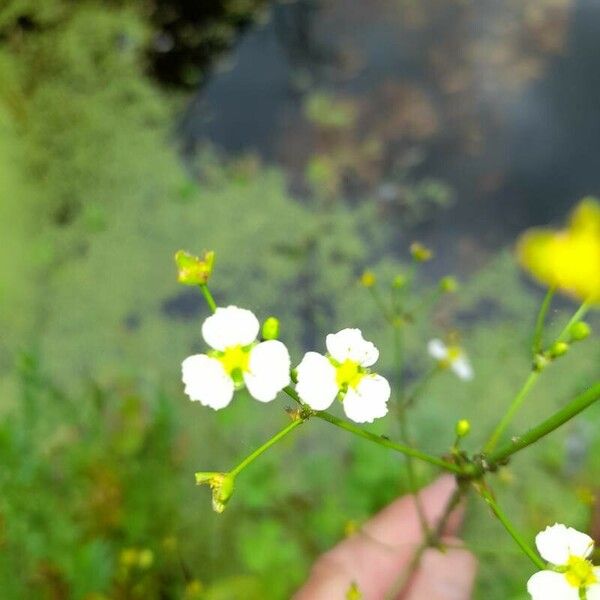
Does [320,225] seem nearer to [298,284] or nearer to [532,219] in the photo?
[298,284]

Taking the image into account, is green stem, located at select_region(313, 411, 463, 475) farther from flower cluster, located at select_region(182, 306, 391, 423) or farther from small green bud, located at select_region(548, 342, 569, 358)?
small green bud, located at select_region(548, 342, 569, 358)

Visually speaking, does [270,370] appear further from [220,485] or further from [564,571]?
[564,571]

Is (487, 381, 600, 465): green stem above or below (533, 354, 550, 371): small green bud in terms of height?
below

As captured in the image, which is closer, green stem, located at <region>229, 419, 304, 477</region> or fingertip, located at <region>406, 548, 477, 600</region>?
green stem, located at <region>229, 419, 304, 477</region>

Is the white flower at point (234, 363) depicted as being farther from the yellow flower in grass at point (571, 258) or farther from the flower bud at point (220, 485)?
the yellow flower in grass at point (571, 258)

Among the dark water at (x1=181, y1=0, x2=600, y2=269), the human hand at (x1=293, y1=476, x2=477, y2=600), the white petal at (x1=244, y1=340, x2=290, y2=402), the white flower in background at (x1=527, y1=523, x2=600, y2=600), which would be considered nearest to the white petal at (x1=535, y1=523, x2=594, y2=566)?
the white flower in background at (x1=527, y1=523, x2=600, y2=600)

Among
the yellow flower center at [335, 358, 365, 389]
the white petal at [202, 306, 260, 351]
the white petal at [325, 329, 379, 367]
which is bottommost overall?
the yellow flower center at [335, 358, 365, 389]

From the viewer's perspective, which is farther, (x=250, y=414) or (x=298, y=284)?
(x=298, y=284)

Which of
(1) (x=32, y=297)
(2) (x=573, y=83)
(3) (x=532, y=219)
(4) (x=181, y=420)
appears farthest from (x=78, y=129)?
(2) (x=573, y=83)
